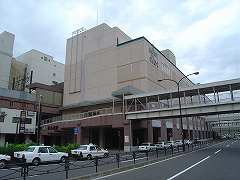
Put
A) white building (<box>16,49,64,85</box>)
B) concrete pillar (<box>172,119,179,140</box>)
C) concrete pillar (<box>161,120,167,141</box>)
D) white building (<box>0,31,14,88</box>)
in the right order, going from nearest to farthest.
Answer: concrete pillar (<box>161,120,167,141</box>) < concrete pillar (<box>172,119,179,140</box>) < white building (<box>0,31,14,88</box>) < white building (<box>16,49,64,85</box>)

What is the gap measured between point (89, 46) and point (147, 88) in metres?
24.8

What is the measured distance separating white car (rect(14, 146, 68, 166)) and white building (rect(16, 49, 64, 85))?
234 ft

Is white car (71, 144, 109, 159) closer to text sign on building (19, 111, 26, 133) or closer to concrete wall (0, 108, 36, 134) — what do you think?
text sign on building (19, 111, 26, 133)

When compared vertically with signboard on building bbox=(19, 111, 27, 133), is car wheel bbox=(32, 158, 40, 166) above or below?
below

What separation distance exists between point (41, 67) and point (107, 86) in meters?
38.1

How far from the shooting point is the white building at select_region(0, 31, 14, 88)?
79.6m

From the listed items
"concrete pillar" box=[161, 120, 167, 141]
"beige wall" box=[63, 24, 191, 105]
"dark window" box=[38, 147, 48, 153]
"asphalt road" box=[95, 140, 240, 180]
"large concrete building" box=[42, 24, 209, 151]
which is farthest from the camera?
"beige wall" box=[63, 24, 191, 105]

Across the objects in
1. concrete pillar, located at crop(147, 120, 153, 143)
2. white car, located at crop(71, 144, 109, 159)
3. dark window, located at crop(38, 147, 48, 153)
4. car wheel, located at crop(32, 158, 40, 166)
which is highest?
concrete pillar, located at crop(147, 120, 153, 143)

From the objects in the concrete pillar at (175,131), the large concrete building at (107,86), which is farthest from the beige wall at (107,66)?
the concrete pillar at (175,131)

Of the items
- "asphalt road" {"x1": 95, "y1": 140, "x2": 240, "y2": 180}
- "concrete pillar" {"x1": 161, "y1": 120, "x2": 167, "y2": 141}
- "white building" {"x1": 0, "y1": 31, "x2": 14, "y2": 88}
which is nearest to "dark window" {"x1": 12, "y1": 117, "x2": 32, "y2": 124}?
"white building" {"x1": 0, "y1": 31, "x2": 14, "y2": 88}

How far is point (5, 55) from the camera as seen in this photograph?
8050cm

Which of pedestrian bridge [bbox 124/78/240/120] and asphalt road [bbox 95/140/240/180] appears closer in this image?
asphalt road [bbox 95/140/240/180]

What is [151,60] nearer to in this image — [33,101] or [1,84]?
[33,101]

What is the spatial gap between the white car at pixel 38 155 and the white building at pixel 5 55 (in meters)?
63.7
